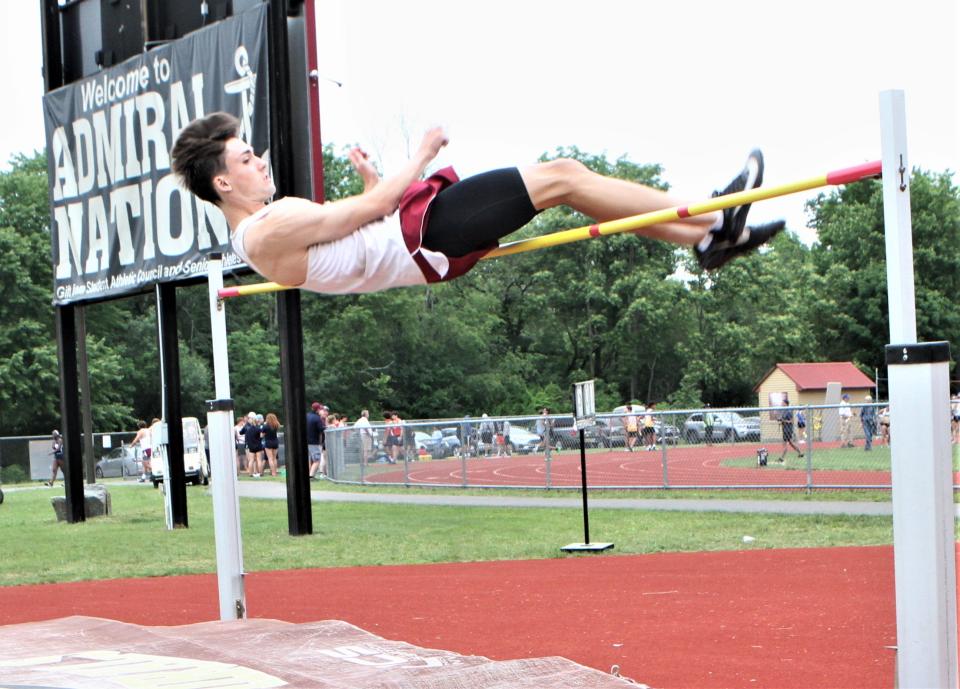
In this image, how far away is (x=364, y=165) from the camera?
3883 mm

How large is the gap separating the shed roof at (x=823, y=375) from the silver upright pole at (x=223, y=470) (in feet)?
111

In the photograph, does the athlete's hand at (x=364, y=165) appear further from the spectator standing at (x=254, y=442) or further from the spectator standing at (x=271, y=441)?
the spectator standing at (x=254, y=442)

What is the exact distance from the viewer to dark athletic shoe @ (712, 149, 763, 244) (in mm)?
3463

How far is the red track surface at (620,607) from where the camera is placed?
196 inches

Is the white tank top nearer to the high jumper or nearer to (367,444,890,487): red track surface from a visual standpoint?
the high jumper

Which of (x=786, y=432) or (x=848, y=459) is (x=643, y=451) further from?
(x=848, y=459)

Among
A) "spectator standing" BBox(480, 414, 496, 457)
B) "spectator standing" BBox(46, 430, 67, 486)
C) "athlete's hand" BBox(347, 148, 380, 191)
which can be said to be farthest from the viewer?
"spectator standing" BBox(46, 430, 67, 486)

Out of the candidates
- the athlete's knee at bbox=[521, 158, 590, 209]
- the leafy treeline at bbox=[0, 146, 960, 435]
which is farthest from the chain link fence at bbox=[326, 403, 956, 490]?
the leafy treeline at bbox=[0, 146, 960, 435]

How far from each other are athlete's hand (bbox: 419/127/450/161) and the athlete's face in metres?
0.69

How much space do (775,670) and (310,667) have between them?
1.83 m

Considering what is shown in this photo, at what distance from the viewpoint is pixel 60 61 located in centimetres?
1284

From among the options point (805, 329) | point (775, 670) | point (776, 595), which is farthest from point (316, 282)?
point (805, 329)

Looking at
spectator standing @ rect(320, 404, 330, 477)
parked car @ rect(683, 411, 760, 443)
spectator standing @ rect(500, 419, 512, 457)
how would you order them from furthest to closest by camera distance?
1. spectator standing @ rect(320, 404, 330, 477)
2. spectator standing @ rect(500, 419, 512, 457)
3. parked car @ rect(683, 411, 760, 443)

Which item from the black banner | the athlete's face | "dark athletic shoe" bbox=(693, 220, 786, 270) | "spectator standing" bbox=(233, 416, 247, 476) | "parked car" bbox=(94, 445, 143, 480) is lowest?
"parked car" bbox=(94, 445, 143, 480)
